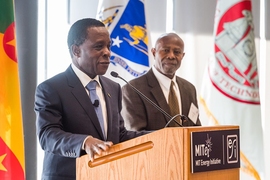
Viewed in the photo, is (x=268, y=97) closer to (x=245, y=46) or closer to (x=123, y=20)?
(x=245, y=46)

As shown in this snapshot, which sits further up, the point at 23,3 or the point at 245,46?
the point at 23,3

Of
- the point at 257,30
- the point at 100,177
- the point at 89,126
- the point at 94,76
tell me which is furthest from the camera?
the point at 257,30

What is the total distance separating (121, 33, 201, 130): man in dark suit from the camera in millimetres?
3357

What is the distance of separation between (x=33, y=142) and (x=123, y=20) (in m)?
1.47

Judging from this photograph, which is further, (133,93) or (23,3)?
(23,3)

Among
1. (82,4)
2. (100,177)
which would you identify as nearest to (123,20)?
(82,4)

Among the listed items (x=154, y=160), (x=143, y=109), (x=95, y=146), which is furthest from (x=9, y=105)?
(x=154, y=160)

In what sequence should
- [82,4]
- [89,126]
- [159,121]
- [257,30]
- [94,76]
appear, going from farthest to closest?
1. [257,30]
2. [82,4]
3. [159,121]
4. [94,76]
5. [89,126]

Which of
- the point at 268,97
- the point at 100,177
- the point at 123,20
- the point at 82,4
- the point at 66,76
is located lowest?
the point at 100,177

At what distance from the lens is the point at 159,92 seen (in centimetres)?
351

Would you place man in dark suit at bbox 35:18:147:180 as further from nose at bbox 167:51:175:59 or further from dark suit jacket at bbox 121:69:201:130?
nose at bbox 167:51:175:59

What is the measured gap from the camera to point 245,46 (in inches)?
185

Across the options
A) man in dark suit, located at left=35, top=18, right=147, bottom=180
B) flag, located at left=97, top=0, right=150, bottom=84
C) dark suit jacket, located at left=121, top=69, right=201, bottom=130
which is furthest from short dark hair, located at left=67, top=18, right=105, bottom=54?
flag, located at left=97, top=0, right=150, bottom=84

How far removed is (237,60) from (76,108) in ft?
8.65
